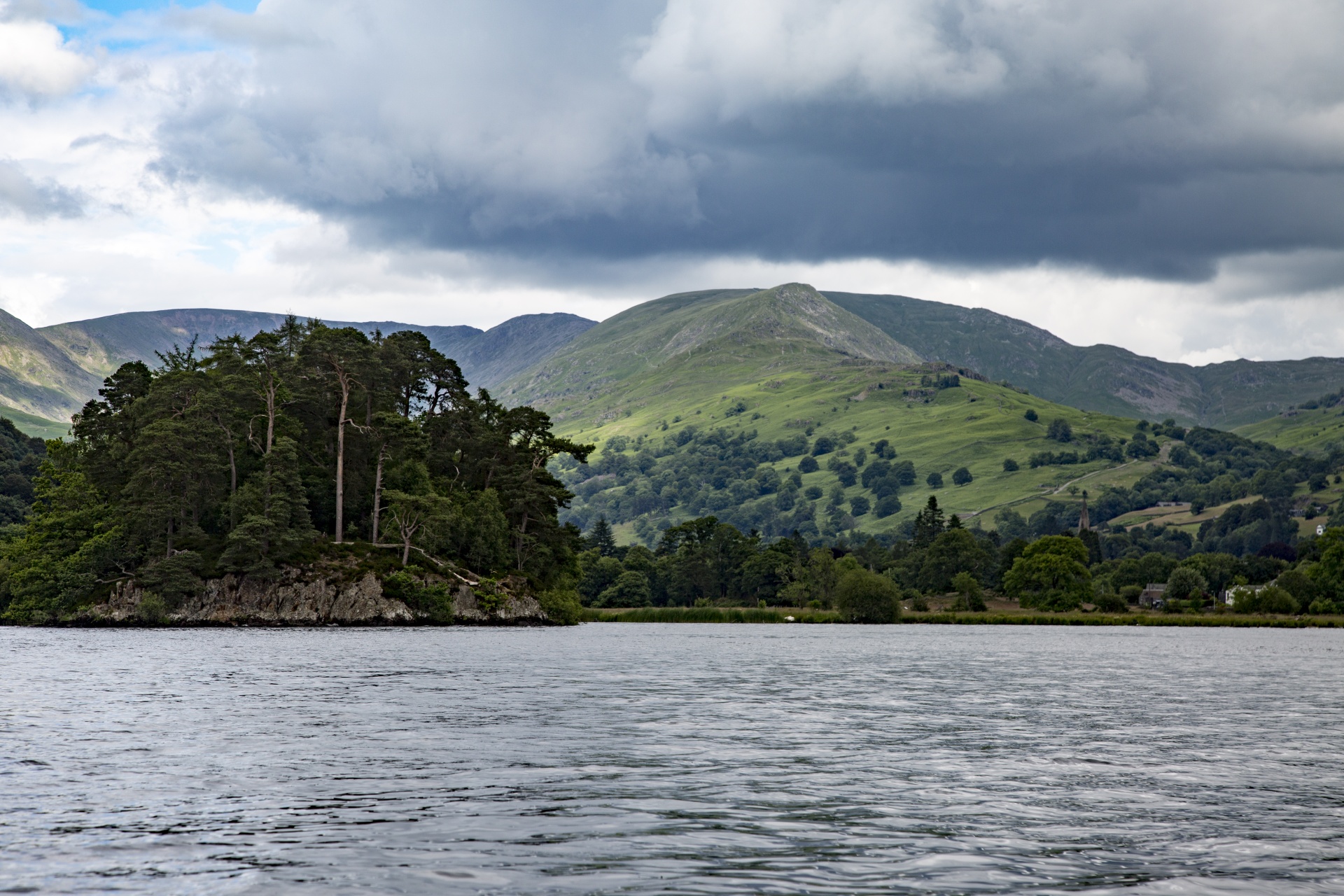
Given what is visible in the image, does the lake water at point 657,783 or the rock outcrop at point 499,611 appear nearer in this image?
the lake water at point 657,783

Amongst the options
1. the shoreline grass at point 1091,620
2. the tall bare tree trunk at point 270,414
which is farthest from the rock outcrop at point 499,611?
the tall bare tree trunk at point 270,414

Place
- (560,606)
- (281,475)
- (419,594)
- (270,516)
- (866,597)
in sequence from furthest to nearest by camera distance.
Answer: (866,597)
(560,606)
(419,594)
(281,475)
(270,516)

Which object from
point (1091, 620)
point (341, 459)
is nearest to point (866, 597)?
point (1091, 620)

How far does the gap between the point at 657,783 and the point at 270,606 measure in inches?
4473

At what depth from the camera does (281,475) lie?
133625mm

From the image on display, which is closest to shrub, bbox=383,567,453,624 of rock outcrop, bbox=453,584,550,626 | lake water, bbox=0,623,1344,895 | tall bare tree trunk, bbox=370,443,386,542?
rock outcrop, bbox=453,584,550,626

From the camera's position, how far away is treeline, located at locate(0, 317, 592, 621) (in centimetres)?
13075

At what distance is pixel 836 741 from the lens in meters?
36.4

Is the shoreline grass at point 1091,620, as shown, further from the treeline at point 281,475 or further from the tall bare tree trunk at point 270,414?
the tall bare tree trunk at point 270,414

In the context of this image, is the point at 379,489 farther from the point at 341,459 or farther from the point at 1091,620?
the point at 1091,620

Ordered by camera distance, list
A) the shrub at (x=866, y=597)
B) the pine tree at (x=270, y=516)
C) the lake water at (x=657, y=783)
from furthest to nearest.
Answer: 1. the shrub at (x=866, y=597)
2. the pine tree at (x=270, y=516)
3. the lake water at (x=657, y=783)

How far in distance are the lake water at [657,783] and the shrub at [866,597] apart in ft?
368

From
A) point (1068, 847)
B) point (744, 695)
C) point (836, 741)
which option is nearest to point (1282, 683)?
point (744, 695)

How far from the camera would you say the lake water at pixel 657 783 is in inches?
741
